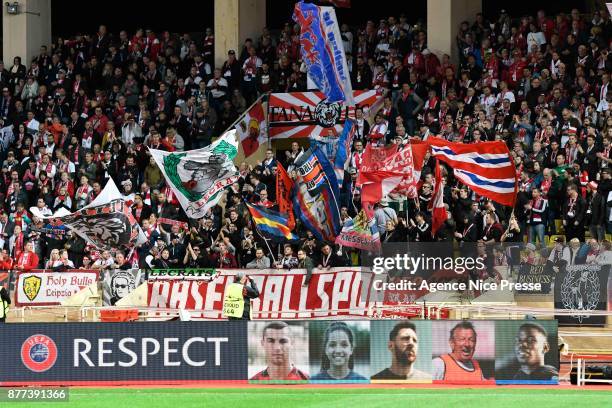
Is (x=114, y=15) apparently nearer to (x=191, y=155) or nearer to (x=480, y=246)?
(x=191, y=155)

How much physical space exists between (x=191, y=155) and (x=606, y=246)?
8.54m

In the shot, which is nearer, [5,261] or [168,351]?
[168,351]

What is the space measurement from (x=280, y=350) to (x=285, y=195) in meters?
6.53

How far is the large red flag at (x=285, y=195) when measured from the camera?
88.1ft

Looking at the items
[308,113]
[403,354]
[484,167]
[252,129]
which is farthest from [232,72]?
[403,354]

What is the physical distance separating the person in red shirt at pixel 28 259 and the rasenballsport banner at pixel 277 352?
8.99m

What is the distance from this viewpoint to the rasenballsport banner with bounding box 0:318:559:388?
2066cm

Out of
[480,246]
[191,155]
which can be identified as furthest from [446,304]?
[191,155]

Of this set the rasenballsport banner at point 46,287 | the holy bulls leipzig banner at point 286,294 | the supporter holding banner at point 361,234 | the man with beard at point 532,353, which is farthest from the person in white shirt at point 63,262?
the man with beard at point 532,353

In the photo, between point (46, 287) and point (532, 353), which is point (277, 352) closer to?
point (532, 353)

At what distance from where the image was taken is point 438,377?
2080 cm

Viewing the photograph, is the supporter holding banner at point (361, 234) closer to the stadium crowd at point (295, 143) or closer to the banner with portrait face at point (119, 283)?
the stadium crowd at point (295, 143)

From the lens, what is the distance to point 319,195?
2631cm

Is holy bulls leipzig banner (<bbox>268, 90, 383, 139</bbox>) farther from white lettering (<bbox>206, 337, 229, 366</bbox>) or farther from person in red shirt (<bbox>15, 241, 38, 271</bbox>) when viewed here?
white lettering (<bbox>206, 337, 229, 366</bbox>)
